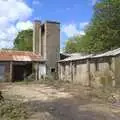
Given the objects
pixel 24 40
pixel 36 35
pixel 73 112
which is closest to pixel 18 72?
pixel 36 35

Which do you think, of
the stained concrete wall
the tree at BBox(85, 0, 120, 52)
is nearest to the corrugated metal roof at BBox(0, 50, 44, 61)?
the stained concrete wall

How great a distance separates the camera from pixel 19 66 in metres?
38.9

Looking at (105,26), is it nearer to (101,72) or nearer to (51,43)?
(101,72)

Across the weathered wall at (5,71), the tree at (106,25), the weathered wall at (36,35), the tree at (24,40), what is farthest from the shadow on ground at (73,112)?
the tree at (24,40)

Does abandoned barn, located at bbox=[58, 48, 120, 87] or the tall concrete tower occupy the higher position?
the tall concrete tower

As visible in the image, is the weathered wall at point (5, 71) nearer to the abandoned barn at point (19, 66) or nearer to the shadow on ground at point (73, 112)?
the abandoned barn at point (19, 66)

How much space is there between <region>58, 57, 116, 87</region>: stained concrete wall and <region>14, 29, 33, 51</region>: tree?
31.5 m

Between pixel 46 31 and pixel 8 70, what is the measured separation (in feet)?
25.0

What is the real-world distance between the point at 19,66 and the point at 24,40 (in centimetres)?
2853

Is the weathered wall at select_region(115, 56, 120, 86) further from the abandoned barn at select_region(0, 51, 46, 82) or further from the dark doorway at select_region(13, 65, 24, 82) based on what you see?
the dark doorway at select_region(13, 65, 24, 82)

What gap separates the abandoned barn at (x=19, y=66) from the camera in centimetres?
3791

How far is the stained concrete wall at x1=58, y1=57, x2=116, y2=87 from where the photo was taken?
2411 cm

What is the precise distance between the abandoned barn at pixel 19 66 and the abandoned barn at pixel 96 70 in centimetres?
533

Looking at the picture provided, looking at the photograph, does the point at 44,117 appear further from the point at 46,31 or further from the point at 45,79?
the point at 46,31
